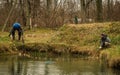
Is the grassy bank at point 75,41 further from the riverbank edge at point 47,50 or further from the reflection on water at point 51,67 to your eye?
the reflection on water at point 51,67

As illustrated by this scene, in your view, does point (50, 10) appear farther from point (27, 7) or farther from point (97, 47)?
point (97, 47)

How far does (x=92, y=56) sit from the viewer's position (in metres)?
35.4

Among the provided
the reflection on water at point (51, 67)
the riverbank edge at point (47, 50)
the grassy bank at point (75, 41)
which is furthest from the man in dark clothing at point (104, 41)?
the reflection on water at point (51, 67)

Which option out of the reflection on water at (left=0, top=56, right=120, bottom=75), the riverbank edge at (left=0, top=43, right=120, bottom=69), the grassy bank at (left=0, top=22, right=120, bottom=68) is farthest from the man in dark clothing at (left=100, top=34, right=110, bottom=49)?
the reflection on water at (left=0, top=56, right=120, bottom=75)

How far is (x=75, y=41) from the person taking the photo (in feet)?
135

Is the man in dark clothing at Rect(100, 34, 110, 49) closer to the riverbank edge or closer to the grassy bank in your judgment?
the grassy bank

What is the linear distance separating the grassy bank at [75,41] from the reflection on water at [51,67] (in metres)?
1.97

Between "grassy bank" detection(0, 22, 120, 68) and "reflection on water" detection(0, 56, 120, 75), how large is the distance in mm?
1972

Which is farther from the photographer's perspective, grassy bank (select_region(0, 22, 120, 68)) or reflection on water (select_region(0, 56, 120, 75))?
grassy bank (select_region(0, 22, 120, 68))

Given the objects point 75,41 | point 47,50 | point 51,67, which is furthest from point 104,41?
point 51,67

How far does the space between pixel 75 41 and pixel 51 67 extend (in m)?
12.4

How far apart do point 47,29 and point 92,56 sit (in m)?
17.9

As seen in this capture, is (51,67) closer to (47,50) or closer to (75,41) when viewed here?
(47,50)

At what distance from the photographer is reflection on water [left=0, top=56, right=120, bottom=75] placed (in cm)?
2667
